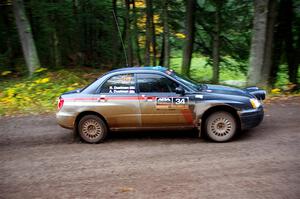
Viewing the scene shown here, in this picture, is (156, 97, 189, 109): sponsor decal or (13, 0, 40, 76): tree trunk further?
(13, 0, 40, 76): tree trunk

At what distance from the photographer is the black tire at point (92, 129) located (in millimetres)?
8812

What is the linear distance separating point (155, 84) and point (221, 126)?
182cm

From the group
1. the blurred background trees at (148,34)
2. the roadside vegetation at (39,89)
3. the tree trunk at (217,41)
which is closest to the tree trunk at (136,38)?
the blurred background trees at (148,34)

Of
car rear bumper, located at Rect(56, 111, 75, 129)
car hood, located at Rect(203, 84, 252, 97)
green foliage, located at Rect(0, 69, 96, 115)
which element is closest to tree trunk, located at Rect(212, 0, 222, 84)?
green foliage, located at Rect(0, 69, 96, 115)

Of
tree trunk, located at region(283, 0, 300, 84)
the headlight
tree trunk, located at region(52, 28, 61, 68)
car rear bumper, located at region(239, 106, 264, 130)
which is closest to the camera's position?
car rear bumper, located at region(239, 106, 264, 130)

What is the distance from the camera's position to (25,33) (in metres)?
17.9

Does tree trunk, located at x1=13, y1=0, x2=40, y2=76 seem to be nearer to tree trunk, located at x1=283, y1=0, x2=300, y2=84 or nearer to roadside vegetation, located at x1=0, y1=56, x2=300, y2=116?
roadside vegetation, located at x1=0, y1=56, x2=300, y2=116

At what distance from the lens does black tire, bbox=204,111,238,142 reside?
8320 mm

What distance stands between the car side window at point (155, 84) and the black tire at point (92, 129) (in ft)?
4.24

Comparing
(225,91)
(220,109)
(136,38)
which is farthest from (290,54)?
(220,109)

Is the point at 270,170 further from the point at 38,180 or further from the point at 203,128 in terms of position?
the point at 38,180

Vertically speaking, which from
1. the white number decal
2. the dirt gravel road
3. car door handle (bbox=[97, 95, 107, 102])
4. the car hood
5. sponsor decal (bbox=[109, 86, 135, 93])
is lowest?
the dirt gravel road

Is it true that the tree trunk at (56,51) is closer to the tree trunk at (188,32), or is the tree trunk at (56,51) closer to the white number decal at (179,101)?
the tree trunk at (188,32)

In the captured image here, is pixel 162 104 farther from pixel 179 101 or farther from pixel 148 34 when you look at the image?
pixel 148 34
